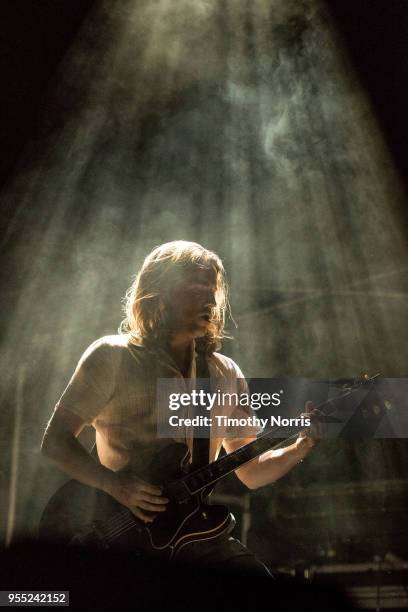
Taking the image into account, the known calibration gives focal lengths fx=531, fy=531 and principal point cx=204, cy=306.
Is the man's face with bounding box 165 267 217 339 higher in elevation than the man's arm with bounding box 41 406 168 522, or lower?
higher

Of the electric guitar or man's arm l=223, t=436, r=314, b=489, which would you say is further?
man's arm l=223, t=436, r=314, b=489

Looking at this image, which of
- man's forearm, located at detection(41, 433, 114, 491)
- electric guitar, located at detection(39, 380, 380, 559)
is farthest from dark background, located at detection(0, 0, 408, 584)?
man's forearm, located at detection(41, 433, 114, 491)

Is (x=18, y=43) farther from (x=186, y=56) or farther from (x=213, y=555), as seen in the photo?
(x=213, y=555)

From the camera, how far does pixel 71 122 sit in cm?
340

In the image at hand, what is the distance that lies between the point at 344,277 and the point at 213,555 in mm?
2025

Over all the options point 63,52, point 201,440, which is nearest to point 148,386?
point 201,440

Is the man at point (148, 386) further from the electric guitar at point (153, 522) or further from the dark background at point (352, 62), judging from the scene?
the dark background at point (352, 62)

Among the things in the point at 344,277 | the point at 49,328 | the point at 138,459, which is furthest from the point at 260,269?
the point at 138,459

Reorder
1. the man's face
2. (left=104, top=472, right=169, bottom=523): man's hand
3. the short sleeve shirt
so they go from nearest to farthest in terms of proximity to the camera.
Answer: (left=104, top=472, right=169, bottom=523): man's hand
the short sleeve shirt
the man's face

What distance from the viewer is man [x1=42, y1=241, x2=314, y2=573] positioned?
182cm

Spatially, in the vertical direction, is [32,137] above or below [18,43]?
below

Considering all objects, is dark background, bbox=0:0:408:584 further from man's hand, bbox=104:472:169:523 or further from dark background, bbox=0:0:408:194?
man's hand, bbox=104:472:169:523

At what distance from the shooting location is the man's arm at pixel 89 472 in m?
1.77

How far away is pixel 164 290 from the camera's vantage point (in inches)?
92.0
